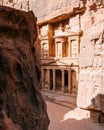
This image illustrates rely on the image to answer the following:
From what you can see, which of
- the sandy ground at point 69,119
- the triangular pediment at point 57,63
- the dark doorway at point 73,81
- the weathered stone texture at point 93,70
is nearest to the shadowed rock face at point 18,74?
the sandy ground at point 69,119

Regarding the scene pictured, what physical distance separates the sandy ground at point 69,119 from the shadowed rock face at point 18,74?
7673 mm

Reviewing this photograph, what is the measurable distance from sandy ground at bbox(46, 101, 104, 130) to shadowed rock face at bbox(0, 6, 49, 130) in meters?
7.67

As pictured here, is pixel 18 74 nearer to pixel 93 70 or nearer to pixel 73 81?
pixel 93 70

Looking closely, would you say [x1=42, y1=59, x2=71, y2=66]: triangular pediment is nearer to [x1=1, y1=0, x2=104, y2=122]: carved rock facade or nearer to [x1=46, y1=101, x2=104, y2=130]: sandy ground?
[x1=1, y1=0, x2=104, y2=122]: carved rock facade

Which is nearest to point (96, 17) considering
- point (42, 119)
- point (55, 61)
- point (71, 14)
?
point (71, 14)

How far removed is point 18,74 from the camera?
3908 mm

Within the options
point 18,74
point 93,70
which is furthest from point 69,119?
point 18,74

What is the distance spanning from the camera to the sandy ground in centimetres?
1170

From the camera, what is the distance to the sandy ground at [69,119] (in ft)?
38.4

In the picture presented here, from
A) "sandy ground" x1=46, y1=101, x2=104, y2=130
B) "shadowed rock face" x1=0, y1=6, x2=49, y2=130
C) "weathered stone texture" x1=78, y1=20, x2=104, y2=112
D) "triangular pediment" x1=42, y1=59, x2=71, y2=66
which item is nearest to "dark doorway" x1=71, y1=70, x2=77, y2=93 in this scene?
"triangular pediment" x1=42, y1=59, x2=71, y2=66

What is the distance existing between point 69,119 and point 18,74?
10.1 m

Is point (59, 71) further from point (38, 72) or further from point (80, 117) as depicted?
point (38, 72)

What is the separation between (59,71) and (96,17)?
7682mm

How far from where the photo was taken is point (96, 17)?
577 inches
